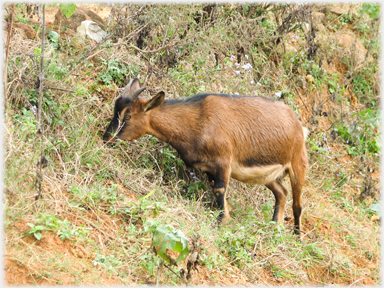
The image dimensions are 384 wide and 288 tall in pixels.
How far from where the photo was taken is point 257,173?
24.5 ft

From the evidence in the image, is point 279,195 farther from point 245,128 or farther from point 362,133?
point 362,133

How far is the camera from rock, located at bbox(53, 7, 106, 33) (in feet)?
29.7

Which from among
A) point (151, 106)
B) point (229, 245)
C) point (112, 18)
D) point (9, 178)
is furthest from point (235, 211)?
point (112, 18)

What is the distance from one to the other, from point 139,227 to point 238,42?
5833 mm

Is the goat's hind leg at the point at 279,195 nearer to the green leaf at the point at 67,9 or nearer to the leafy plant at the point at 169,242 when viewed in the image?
the leafy plant at the point at 169,242

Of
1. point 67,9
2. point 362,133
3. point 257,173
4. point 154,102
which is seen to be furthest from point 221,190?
point 362,133

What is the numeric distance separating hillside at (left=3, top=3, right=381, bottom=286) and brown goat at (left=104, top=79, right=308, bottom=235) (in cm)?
48

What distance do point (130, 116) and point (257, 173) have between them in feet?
7.11

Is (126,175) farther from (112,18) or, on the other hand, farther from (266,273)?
(112,18)

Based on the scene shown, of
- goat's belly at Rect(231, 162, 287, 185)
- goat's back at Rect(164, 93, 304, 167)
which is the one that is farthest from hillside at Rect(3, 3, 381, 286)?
goat's back at Rect(164, 93, 304, 167)

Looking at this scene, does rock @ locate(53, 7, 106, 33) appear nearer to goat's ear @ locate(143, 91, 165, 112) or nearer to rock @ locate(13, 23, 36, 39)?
rock @ locate(13, 23, 36, 39)

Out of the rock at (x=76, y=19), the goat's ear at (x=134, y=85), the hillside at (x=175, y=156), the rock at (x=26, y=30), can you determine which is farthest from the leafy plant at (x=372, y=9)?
the rock at (x=26, y=30)

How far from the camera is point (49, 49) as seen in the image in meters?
8.12

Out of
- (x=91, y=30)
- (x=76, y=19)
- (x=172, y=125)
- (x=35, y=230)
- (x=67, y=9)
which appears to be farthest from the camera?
(x=76, y=19)
